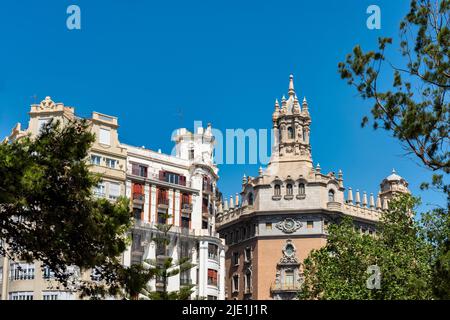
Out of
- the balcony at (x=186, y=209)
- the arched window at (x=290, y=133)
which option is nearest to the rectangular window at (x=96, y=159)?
the balcony at (x=186, y=209)

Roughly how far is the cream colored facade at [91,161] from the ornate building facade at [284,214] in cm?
2683

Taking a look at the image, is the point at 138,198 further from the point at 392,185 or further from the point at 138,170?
the point at 392,185

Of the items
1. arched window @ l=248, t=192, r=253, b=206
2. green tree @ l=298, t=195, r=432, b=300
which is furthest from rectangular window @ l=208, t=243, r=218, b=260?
arched window @ l=248, t=192, r=253, b=206

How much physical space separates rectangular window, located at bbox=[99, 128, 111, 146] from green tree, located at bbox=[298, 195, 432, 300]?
2206 cm

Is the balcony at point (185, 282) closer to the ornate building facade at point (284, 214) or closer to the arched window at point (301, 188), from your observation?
the ornate building facade at point (284, 214)

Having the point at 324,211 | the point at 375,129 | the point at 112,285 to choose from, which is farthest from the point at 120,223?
the point at 324,211

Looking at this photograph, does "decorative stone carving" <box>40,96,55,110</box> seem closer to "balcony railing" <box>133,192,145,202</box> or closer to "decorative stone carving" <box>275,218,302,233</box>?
"balcony railing" <box>133,192,145,202</box>

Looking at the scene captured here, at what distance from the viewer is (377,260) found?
57.3 metres

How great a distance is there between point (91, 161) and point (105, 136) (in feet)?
13.5

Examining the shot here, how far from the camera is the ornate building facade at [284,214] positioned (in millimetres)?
90750

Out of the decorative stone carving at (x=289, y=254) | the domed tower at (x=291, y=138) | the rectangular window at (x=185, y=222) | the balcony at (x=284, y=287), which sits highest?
the domed tower at (x=291, y=138)

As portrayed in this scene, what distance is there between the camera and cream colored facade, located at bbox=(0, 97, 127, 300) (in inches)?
2547
